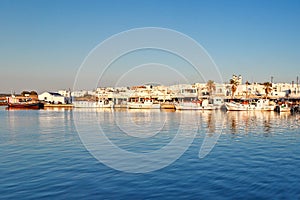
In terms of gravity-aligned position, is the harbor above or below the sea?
above

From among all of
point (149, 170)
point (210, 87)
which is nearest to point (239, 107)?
point (210, 87)

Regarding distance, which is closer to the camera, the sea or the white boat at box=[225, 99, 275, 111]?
the sea

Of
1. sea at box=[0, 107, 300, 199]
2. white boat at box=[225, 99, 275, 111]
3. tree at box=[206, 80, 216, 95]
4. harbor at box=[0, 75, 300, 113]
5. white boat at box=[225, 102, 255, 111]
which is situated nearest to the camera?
sea at box=[0, 107, 300, 199]

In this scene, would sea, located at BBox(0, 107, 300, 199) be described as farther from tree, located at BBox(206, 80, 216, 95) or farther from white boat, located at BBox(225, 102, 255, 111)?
tree, located at BBox(206, 80, 216, 95)

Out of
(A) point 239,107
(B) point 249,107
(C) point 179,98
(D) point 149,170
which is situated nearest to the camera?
(D) point 149,170

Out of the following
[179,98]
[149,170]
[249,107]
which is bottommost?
[149,170]

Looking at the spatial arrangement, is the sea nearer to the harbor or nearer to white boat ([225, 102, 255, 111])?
white boat ([225, 102, 255, 111])

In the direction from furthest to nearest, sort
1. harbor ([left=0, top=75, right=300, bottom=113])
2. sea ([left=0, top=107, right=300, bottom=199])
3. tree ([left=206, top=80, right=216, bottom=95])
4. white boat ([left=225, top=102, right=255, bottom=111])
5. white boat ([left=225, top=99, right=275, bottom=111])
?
tree ([left=206, top=80, right=216, bottom=95]) → harbor ([left=0, top=75, right=300, bottom=113]) → white boat ([left=225, top=99, right=275, bottom=111]) → white boat ([left=225, top=102, right=255, bottom=111]) → sea ([left=0, top=107, right=300, bottom=199])

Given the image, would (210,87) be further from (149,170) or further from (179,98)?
(149,170)

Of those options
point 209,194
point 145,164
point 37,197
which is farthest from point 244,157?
point 37,197

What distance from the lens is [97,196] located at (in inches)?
453

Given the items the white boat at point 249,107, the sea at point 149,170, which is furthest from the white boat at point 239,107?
the sea at point 149,170

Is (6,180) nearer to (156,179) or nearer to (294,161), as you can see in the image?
(156,179)

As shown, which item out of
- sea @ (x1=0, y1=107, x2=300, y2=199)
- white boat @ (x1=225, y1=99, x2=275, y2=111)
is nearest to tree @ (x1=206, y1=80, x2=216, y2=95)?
white boat @ (x1=225, y1=99, x2=275, y2=111)
